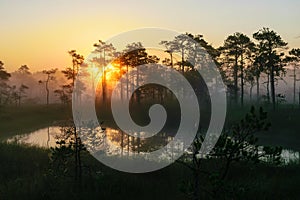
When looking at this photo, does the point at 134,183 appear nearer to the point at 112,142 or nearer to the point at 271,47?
the point at 112,142

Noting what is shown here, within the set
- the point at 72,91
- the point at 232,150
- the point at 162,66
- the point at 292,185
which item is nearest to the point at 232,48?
the point at 162,66

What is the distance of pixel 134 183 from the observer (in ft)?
42.4

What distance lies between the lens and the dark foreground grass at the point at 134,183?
11.8 meters

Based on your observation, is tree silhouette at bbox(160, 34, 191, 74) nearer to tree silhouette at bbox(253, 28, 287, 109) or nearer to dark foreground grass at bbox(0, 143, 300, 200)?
tree silhouette at bbox(253, 28, 287, 109)

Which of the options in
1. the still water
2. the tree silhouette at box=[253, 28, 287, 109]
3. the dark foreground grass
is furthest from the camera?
the tree silhouette at box=[253, 28, 287, 109]

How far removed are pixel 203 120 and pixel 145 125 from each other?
691cm

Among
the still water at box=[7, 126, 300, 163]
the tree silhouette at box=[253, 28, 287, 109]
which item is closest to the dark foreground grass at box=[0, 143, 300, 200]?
the still water at box=[7, 126, 300, 163]

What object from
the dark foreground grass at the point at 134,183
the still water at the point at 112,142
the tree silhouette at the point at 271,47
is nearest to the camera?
the dark foreground grass at the point at 134,183

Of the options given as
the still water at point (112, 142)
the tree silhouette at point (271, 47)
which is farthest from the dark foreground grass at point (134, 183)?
the tree silhouette at point (271, 47)

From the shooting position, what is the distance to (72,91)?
206 ft

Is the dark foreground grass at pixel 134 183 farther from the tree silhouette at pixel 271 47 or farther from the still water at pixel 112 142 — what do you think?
the tree silhouette at pixel 271 47

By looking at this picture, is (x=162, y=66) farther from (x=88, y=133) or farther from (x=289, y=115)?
(x=88, y=133)

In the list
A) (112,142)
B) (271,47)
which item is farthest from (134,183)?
(271,47)

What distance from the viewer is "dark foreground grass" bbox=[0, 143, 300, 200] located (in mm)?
11828
